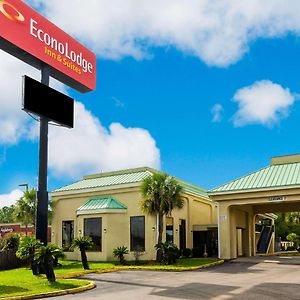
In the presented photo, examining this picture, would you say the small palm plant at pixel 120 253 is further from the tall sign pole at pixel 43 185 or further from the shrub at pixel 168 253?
the tall sign pole at pixel 43 185

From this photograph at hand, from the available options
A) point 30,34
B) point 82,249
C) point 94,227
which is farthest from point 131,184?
point 30,34

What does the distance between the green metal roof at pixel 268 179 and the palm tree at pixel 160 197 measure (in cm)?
417

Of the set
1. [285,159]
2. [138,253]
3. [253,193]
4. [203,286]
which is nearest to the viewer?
[203,286]

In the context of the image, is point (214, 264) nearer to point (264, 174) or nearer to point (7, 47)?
point (264, 174)

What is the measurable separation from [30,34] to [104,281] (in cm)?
1342

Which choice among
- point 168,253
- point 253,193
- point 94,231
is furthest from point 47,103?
point 253,193

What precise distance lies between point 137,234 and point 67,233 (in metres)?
7.33

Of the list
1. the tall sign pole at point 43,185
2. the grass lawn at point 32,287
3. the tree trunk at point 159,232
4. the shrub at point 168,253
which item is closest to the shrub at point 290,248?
the tree trunk at point 159,232

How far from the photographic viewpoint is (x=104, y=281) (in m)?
22.4

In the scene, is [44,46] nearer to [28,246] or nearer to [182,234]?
[28,246]

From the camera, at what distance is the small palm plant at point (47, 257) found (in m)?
20.4

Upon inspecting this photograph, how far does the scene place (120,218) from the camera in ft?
119

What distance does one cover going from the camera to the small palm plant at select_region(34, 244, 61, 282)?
20406mm

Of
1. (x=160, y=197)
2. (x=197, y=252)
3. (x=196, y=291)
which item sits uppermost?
(x=160, y=197)
